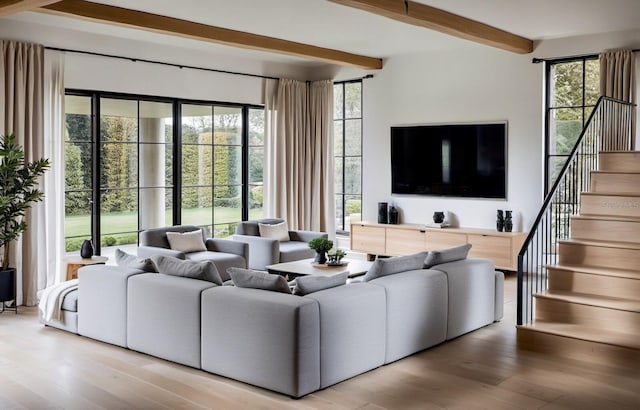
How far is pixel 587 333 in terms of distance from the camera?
557cm

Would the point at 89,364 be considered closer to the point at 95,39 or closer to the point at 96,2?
the point at 96,2

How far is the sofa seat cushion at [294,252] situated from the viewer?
891 centimetres

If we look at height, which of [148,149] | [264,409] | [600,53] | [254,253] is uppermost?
[600,53]

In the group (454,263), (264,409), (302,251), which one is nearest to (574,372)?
(454,263)

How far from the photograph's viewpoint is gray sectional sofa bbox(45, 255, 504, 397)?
470 centimetres

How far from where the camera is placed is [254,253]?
29.4ft

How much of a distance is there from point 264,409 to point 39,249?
15.0 feet

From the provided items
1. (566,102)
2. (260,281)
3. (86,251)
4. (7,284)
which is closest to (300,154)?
(566,102)

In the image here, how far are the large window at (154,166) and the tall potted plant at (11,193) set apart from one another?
118 cm

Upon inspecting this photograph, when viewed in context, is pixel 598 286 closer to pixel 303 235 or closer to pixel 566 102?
pixel 566 102

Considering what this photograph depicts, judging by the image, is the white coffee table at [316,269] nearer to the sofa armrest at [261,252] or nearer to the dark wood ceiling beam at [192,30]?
the sofa armrest at [261,252]

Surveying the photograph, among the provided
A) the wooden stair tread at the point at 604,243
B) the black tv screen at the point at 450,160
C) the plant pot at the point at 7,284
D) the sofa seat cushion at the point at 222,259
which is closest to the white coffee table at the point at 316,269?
the sofa seat cushion at the point at 222,259

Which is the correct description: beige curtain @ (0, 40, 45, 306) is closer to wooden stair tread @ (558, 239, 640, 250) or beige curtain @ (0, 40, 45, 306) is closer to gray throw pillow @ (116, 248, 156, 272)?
gray throw pillow @ (116, 248, 156, 272)

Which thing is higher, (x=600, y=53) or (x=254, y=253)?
(x=600, y=53)
